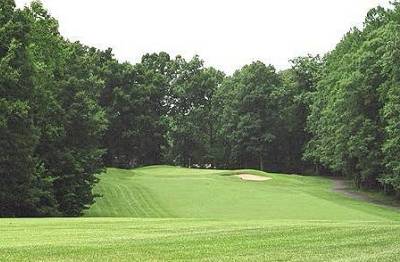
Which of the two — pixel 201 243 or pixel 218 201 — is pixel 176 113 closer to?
pixel 218 201

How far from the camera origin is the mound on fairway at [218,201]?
3472 cm

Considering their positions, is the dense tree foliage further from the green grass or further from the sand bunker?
the green grass

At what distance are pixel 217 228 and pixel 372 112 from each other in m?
36.1

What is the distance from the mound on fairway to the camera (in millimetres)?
34719

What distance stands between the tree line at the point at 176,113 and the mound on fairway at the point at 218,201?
3327mm

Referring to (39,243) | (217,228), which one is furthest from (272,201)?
(39,243)

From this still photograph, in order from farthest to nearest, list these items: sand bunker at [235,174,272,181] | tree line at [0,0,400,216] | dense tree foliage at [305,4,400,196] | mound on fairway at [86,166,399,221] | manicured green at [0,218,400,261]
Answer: sand bunker at [235,174,272,181] < dense tree foliage at [305,4,400,196] < mound on fairway at [86,166,399,221] < tree line at [0,0,400,216] < manicured green at [0,218,400,261]

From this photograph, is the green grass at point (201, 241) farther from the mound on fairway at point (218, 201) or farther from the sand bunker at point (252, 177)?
the sand bunker at point (252, 177)

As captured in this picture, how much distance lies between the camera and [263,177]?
189 ft

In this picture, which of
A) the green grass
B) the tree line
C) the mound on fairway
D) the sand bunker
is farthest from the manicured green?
the sand bunker

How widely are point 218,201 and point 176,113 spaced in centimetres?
5364

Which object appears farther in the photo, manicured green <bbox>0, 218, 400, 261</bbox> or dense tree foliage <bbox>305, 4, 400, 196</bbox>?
dense tree foliage <bbox>305, 4, 400, 196</bbox>

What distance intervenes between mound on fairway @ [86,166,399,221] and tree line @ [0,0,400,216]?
10.9 feet

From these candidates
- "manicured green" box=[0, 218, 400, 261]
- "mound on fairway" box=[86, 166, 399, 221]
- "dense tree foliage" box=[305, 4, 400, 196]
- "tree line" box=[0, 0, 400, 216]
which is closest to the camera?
"manicured green" box=[0, 218, 400, 261]
